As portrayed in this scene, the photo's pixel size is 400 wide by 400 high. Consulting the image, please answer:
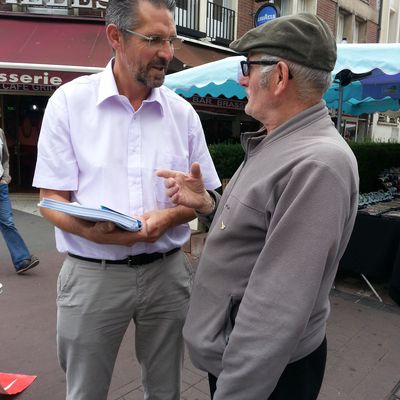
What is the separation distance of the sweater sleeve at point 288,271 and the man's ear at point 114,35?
99 centimetres

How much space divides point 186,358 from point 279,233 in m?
2.51

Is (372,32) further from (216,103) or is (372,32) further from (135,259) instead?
(135,259)

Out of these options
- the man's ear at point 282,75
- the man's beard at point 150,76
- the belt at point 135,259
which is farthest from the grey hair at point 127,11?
the belt at point 135,259

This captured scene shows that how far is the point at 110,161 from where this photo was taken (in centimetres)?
178

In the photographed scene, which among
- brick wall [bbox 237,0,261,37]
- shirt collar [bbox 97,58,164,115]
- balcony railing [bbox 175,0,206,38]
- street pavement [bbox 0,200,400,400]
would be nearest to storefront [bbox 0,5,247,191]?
balcony railing [bbox 175,0,206,38]

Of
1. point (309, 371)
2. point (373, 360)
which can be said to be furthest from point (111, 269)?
point (373, 360)

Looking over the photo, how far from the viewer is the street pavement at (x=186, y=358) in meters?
2.97

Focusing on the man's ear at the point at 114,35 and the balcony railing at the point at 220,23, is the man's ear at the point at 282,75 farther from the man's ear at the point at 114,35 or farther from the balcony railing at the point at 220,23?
the balcony railing at the point at 220,23

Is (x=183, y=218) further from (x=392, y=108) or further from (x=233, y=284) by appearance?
(x=392, y=108)

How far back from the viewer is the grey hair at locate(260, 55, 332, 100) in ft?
4.42

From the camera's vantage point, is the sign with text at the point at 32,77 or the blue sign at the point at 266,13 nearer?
the blue sign at the point at 266,13

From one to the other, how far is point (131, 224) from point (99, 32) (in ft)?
30.2

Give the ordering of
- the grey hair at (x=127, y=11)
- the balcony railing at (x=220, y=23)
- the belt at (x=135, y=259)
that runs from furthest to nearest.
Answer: the balcony railing at (x=220, y=23), the belt at (x=135, y=259), the grey hair at (x=127, y=11)

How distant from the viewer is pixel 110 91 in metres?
1.79
